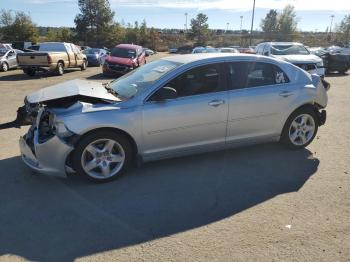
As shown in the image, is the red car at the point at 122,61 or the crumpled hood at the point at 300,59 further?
the red car at the point at 122,61

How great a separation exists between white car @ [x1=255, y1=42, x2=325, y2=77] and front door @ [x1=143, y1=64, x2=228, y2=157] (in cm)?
1039

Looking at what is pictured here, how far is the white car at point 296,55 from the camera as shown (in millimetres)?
15211

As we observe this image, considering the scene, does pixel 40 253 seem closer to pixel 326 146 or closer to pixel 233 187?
pixel 233 187

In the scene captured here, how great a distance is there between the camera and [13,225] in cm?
408

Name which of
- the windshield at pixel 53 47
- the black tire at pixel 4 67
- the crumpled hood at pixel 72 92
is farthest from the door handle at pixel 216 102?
the black tire at pixel 4 67

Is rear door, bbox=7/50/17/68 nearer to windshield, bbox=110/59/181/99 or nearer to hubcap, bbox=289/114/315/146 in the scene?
windshield, bbox=110/59/181/99

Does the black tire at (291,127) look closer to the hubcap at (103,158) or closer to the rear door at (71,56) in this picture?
the hubcap at (103,158)

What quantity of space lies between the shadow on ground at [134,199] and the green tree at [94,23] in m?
70.7

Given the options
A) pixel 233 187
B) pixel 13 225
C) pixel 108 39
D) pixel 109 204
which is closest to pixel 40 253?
pixel 13 225

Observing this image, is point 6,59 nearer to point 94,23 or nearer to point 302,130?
point 302,130

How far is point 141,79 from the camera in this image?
19.1 ft

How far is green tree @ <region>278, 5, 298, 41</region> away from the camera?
81.2 metres

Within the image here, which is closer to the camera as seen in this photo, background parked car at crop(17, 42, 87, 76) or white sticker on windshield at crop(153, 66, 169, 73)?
white sticker on windshield at crop(153, 66, 169, 73)

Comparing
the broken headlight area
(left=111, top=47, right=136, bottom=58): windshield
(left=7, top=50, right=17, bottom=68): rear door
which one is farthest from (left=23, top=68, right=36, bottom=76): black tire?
the broken headlight area
